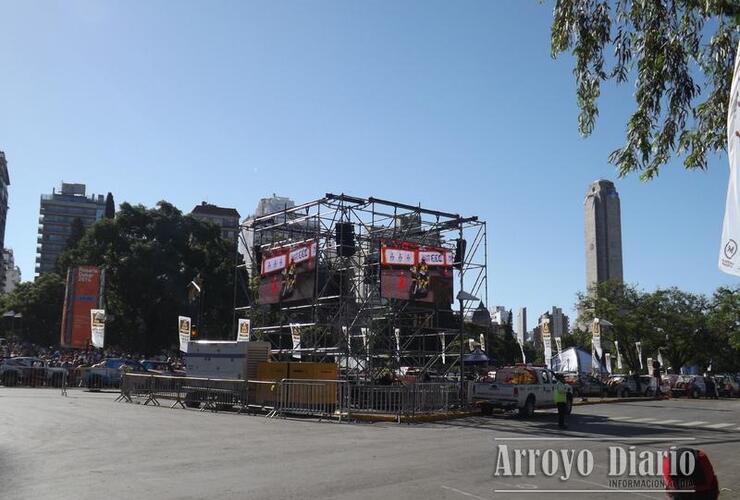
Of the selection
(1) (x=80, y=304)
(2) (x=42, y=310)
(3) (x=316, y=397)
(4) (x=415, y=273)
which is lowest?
(3) (x=316, y=397)

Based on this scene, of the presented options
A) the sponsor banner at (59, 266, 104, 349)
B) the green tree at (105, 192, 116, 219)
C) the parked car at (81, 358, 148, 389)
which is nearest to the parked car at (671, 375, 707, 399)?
the parked car at (81, 358, 148, 389)

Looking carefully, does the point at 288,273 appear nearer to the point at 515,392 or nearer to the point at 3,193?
the point at 515,392

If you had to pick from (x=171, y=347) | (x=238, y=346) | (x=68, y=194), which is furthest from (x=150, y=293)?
(x=68, y=194)

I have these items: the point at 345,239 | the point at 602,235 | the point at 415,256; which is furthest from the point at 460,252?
the point at 602,235

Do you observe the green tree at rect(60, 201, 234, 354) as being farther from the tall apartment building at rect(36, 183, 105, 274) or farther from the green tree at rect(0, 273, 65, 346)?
the tall apartment building at rect(36, 183, 105, 274)

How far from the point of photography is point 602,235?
16112 centimetres

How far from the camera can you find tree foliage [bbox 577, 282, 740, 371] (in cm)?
6341

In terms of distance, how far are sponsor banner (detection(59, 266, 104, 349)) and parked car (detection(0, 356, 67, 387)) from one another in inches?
160

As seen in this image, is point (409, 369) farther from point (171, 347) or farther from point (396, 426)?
point (171, 347)

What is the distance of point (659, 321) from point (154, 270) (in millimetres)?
44655

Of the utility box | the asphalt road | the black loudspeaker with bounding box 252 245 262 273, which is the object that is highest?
the black loudspeaker with bounding box 252 245 262 273

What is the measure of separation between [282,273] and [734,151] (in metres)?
24.7

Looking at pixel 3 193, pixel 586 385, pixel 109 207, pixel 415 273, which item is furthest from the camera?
pixel 3 193

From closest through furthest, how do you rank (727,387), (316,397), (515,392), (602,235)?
(316,397), (515,392), (727,387), (602,235)
